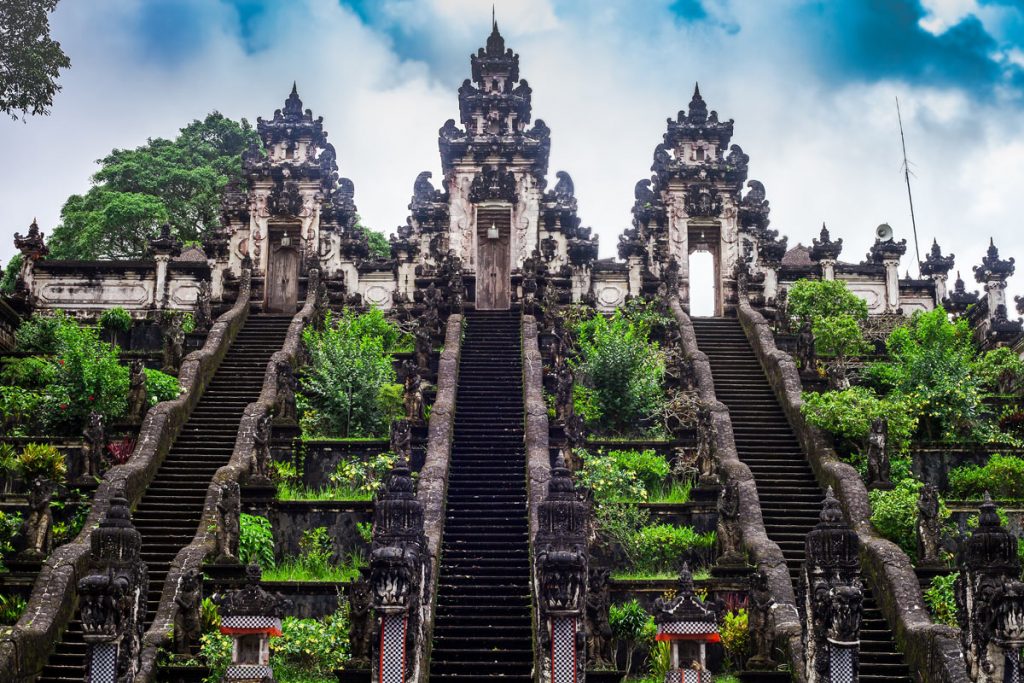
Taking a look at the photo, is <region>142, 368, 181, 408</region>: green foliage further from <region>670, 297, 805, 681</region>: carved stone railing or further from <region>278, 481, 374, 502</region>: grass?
<region>670, 297, 805, 681</region>: carved stone railing

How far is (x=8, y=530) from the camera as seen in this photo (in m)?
20.1

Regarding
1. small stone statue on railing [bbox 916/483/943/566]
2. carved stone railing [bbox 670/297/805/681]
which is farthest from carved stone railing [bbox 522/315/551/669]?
small stone statue on railing [bbox 916/483/943/566]

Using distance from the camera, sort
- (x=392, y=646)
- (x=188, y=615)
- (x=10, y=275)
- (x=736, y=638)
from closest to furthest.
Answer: (x=392, y=646)
(x=188, y=615)
(x=736, y=638)
(x=10, y=275)

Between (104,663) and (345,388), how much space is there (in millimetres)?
10804

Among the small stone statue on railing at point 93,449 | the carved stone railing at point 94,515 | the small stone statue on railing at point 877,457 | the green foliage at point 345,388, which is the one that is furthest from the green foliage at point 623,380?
the small stone statue on railing at point 93,449

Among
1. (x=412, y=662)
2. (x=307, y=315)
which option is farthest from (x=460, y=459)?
(x=307, y=315)

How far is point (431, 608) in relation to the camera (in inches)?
703

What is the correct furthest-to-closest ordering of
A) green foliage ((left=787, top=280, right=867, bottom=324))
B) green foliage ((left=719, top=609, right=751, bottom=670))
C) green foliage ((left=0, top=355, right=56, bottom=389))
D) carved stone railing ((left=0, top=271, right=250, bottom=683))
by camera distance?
green foliage ((left=787, top=280, right=867, bottom=324))
green foliage ((left=0, top=355, right=56, bottom=389))
green foliage ((left=719, top=609, right=751, bottom=670))
carved stone railing ((left=0, top=271, right=250, bottom=683))

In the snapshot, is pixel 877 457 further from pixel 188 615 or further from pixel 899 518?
pixel 188 615

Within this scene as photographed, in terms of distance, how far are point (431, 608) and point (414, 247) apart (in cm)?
1660

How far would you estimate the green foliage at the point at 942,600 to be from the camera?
18.0m

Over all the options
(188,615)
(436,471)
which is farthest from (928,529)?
(188,615)

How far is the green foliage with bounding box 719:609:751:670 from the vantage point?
704 inches

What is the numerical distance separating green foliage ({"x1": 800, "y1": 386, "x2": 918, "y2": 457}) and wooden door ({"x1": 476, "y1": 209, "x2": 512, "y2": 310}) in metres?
11.5
